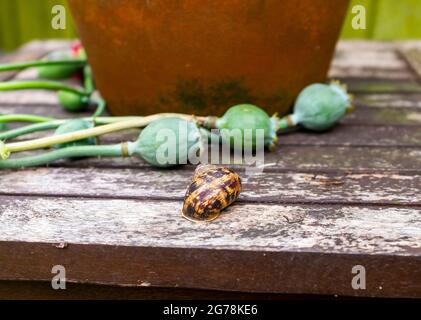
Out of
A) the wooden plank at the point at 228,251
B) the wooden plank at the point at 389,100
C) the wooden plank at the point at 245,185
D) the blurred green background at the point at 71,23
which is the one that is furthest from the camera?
the blurred green background at the point at 71,23

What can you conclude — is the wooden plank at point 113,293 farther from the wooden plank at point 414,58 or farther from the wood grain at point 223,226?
the wooden plank at point 414,58

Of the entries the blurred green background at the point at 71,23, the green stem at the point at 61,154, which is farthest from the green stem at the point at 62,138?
the blurred green background at the point at 71,23

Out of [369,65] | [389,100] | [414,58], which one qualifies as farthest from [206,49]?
[414,58]

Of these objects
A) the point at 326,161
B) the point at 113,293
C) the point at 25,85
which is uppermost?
the point at 25,85

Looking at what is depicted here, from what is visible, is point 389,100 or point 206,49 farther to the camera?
point 389,100

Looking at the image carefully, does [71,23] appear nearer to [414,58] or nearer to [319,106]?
[414,58]

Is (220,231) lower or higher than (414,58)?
lower
